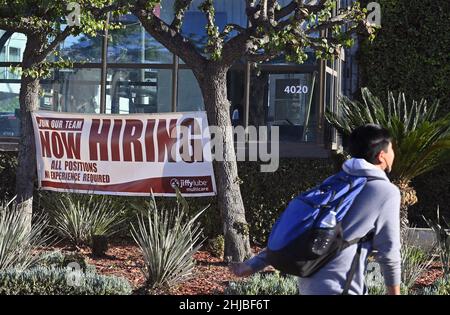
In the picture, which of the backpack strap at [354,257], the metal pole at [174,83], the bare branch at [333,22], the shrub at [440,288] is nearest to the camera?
the backpack strap at [354,257]

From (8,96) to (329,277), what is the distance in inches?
382

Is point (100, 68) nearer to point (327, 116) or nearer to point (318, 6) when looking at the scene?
point (327, 116)

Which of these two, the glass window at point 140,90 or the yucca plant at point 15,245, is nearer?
the yucca plant at point 15,245

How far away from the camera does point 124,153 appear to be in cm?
1153

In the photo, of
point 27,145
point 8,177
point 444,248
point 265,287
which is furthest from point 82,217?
point 444,248

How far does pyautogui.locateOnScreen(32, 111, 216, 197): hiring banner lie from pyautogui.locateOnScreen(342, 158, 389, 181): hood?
666cm

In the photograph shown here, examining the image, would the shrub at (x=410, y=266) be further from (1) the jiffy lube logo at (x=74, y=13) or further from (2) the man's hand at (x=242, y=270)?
(1) the jiffy lube logo at (x=74, y=13)

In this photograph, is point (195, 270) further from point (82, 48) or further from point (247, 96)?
point (82, 48)

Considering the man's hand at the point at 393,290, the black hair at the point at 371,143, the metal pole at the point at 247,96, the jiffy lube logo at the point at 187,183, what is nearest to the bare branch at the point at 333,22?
the metal pole at the point at 247,96

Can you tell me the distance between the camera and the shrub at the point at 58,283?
7266 millimetres

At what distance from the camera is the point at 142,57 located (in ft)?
40.4

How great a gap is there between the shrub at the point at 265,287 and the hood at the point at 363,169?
10.3 feet

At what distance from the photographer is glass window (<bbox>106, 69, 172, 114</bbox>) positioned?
1230 cm
